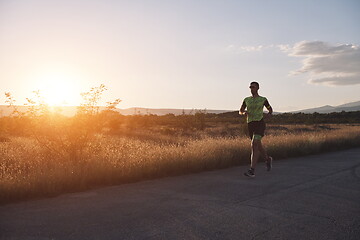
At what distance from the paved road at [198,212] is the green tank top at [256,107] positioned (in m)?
1.64

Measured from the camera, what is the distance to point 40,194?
20.3ft

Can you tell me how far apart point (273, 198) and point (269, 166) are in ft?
10.7

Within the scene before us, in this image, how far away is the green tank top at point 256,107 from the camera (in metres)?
8.40

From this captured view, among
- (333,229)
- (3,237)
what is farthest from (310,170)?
(3,237)

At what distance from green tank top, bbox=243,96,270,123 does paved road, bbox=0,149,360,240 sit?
5.37ft

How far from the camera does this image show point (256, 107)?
8.43 metres

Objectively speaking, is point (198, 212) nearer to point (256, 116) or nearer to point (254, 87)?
point (256, 116)

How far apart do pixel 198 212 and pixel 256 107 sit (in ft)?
13.6

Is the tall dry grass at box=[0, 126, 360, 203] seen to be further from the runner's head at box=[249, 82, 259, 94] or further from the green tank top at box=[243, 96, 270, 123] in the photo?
the runner's head at box=[249, 82, 259, 94]

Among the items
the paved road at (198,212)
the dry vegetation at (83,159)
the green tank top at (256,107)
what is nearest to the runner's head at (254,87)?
the green tank top at (256,107)

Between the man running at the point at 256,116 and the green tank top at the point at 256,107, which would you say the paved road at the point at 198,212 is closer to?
the man running at the point at 256,116

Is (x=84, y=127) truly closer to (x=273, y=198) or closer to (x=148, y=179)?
(x=148, y=179)

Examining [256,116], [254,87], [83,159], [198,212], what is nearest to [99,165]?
[83,159]

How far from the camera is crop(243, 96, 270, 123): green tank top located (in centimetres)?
840
